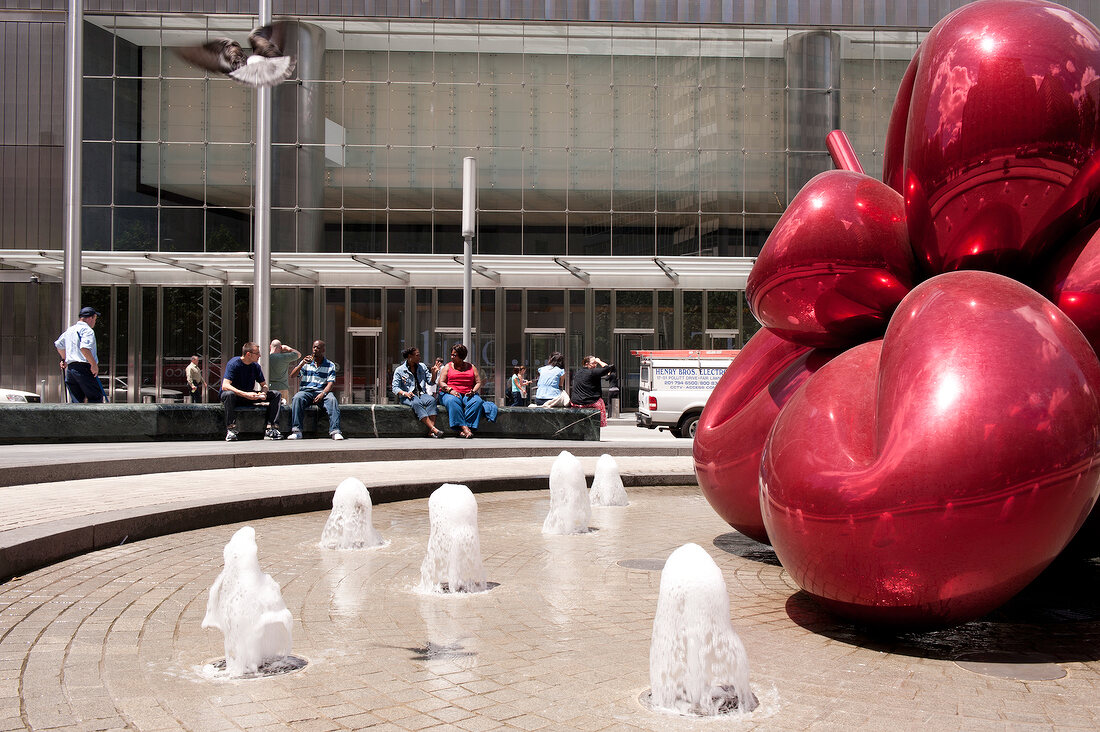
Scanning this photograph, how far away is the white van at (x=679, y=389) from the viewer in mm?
20500

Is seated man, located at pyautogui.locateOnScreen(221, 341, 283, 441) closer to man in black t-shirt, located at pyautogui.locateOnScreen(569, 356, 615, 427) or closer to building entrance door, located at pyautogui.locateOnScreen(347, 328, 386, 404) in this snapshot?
man in black t-shirt, located at pyautogui.locateOnScreen(569, 356, 615, 427)

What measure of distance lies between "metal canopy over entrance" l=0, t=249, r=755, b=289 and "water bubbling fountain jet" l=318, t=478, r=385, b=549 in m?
23.0

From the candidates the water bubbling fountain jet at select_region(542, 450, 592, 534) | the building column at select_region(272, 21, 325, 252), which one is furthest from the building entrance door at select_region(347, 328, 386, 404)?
the water bubbling fountain jet at select_region(542, 450, 592, 534)

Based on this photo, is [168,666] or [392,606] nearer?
[168,666]

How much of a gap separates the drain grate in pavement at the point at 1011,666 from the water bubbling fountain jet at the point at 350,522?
4217 mm

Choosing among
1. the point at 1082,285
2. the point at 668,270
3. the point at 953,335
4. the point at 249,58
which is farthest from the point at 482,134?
the point at 953,335

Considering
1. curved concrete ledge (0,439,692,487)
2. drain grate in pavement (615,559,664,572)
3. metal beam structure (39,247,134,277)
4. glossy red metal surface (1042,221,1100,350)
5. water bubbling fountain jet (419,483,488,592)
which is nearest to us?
glossy red metal surface (1042,221,1100,350)

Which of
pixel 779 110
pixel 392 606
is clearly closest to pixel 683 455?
pixel 392 606

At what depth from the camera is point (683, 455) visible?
15.4 meters

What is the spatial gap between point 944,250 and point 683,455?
10.5 m

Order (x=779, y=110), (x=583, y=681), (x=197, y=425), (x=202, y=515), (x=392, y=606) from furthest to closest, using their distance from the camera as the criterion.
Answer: (x=779, y=110)
(x=197, y=425)
(x=202, y=515)
(x=392, y=606)
(x=583, y=681)

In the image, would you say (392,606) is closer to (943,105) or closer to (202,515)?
(202,515)

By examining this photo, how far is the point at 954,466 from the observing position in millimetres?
4125

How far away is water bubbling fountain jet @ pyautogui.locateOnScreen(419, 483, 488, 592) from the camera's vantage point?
18.8ft
